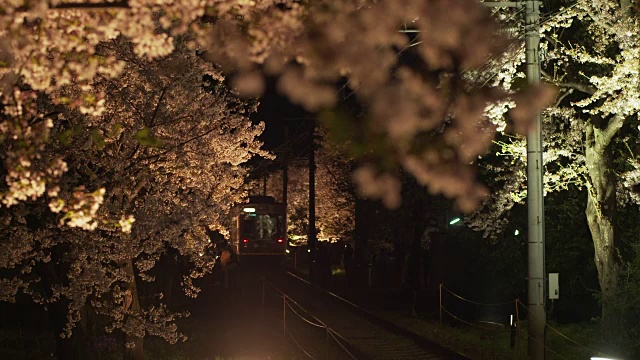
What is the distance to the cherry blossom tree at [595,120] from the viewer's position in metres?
16.2

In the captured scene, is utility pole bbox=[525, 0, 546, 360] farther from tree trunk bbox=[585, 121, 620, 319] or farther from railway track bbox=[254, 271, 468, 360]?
tree trunk bbox=[585, 121, 620, 319]

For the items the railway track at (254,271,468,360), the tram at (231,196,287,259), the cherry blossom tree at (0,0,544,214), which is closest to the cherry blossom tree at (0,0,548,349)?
the cherry blossom tree at (0,0,544,214)

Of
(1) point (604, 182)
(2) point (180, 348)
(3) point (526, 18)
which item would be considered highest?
(3) point (526, 18)

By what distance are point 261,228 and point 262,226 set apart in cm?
13

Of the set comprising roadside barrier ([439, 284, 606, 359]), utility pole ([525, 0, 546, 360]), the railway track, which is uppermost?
utility pole ([525, 0, 546, 360])

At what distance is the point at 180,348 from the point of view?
19109mm

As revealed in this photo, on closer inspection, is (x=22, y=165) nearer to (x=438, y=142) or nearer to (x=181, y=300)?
(x=438, y=142)

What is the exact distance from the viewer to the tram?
4391cm

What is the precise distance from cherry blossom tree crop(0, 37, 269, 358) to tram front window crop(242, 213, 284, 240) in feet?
94.1

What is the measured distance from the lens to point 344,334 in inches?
886

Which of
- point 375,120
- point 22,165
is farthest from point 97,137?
point 22,165

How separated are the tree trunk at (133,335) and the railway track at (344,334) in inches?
186

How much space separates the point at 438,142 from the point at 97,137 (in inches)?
318

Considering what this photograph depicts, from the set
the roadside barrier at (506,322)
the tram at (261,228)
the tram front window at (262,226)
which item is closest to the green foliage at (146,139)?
the roadside barrier at (506,322)
